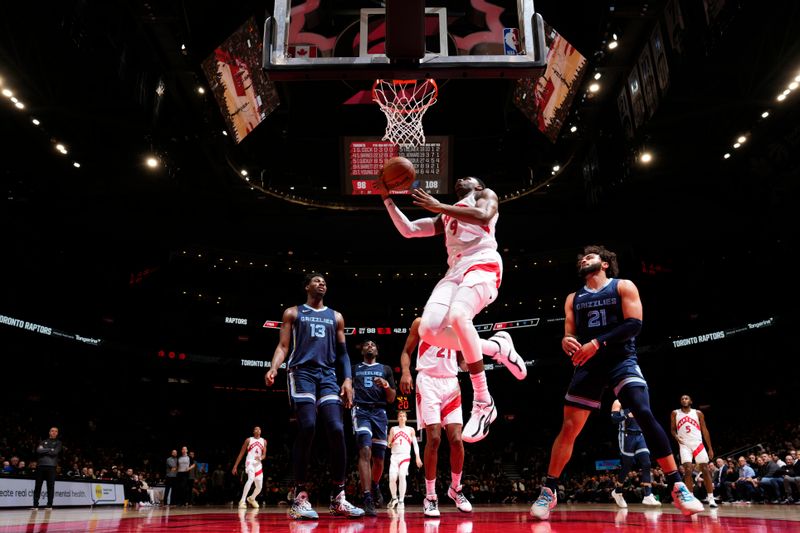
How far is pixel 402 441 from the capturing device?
425 inches

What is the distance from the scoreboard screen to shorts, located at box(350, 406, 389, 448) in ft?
27.8

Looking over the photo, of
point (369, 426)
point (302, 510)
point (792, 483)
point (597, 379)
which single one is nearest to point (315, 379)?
point (302, 510)

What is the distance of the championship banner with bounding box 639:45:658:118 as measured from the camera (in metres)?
Result: 12.6

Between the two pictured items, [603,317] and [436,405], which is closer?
[603,317]

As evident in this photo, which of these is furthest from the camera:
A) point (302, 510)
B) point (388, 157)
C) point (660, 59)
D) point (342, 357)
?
point (388, 157)

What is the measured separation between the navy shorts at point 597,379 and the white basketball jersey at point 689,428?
623 cm

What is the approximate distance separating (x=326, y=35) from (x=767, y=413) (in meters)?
21.2

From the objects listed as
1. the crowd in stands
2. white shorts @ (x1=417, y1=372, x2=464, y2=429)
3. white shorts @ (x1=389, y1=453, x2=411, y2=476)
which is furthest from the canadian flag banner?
the crowd in stands

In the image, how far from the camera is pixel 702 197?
22.6 m

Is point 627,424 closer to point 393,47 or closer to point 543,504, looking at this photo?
point 543,504

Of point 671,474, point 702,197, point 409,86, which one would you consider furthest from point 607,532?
point 702,197

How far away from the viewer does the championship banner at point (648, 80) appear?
1258cm

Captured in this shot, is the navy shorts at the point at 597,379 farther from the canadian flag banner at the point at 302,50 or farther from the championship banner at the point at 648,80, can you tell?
the championship banner at the point at 648,80

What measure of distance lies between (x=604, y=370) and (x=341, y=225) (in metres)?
22.3
